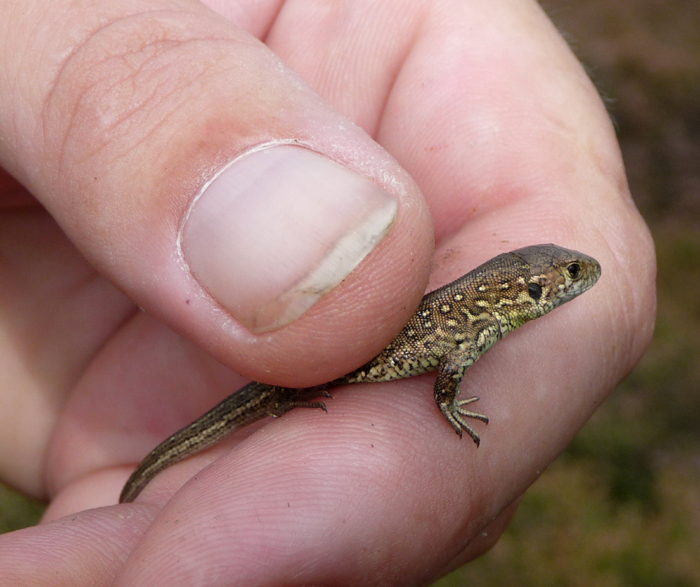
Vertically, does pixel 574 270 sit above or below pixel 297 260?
below

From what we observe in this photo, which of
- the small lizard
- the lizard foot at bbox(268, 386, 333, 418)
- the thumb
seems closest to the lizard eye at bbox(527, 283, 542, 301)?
the small lizard

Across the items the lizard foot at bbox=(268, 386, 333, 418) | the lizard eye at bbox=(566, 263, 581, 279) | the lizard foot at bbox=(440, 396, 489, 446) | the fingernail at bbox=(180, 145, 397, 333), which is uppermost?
the fingernail at bbox=(180, 145, 397, 333)

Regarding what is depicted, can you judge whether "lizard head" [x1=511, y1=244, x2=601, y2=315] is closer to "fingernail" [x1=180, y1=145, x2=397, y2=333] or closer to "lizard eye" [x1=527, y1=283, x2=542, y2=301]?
"lizard eye" [x1=527, y1=283, x2=542, y2=301]

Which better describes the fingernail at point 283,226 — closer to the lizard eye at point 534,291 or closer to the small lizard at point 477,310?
the small lizard at point 477,310

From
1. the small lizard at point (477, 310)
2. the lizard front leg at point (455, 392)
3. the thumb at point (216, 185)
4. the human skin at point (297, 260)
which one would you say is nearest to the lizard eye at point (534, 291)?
the small lizard at point (477, 310)

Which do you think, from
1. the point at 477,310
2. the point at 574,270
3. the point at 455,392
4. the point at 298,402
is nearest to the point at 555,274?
the point at 574,270

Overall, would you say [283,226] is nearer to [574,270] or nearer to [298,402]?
[298,402]
